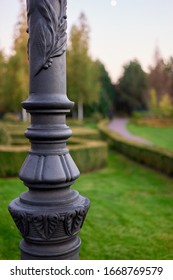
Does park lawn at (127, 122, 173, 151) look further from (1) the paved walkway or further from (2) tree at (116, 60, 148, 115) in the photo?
(2) tree at (116, 60, 148, 115)

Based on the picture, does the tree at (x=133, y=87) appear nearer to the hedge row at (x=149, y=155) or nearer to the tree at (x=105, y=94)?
the tree at (x=105, y=94)

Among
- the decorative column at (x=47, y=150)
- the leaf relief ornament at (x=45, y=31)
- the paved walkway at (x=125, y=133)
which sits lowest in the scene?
the paved walkway at (x=125, y=133)

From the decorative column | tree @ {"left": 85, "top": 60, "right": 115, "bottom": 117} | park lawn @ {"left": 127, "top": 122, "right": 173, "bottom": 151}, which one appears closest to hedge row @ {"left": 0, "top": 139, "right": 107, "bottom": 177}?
park lawn @ {"left": 127, "top": 122, "right": 173, "bottom": 151}

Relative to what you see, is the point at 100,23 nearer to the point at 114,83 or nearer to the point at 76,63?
the point at 76,63

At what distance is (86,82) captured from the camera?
34.2m

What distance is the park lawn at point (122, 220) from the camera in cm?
435

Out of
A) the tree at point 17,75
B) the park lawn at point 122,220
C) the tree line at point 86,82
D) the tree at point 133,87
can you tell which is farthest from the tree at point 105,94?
the park lawn at point 122,220

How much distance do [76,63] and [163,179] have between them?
80.3ft

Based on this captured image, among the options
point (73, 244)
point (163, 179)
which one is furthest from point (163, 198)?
point (73, 244)

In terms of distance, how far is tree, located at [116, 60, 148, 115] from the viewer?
5566cm

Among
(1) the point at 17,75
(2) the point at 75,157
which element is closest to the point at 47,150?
(2) the point at 75,157

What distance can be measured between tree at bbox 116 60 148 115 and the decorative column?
54438mm

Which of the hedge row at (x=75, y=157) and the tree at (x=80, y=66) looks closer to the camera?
the hedge row at (x=75, y=157)

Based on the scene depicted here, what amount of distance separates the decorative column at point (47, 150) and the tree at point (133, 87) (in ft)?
179
